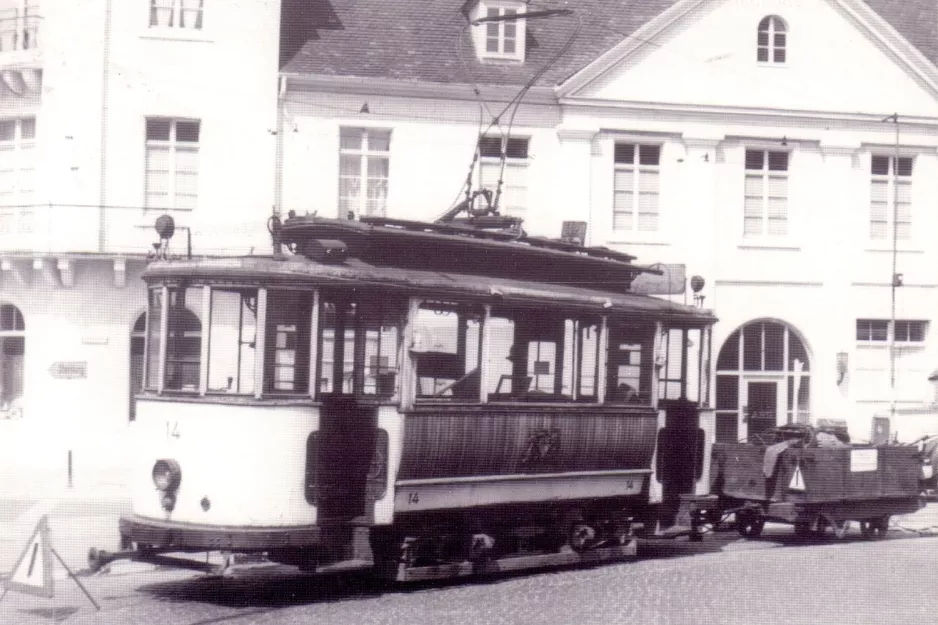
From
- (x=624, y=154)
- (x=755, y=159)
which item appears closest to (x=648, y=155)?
(x=624, y=154)

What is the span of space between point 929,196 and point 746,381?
5343mm

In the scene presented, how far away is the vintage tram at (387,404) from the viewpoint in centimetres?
1134

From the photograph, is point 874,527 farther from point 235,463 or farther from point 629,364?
point 235,463

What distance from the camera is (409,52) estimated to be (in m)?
26.5

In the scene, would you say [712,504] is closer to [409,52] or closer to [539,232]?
[539,232]

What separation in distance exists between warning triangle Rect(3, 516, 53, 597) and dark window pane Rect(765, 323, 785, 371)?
64.1ft

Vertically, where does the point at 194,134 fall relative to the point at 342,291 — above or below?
above

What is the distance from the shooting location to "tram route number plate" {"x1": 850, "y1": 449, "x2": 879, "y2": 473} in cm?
1712

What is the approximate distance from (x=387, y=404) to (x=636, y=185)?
15.8 metres

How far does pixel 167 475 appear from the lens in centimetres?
1132

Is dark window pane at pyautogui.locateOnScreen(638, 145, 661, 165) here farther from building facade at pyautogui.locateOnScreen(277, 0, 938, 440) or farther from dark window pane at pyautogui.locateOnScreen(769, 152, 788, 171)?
dark window pane at pyautogui.locateOnScreen(769, 152, 788, 171)

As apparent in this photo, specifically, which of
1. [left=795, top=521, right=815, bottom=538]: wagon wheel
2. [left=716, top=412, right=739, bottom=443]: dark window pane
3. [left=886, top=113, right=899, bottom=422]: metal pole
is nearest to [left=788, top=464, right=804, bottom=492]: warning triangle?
[left=795, top=521, right=815, bottom=538]: wagon wheel

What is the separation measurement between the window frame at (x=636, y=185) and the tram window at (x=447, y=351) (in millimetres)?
14408

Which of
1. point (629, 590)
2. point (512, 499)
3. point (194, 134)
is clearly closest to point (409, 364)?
point (512, 499)
